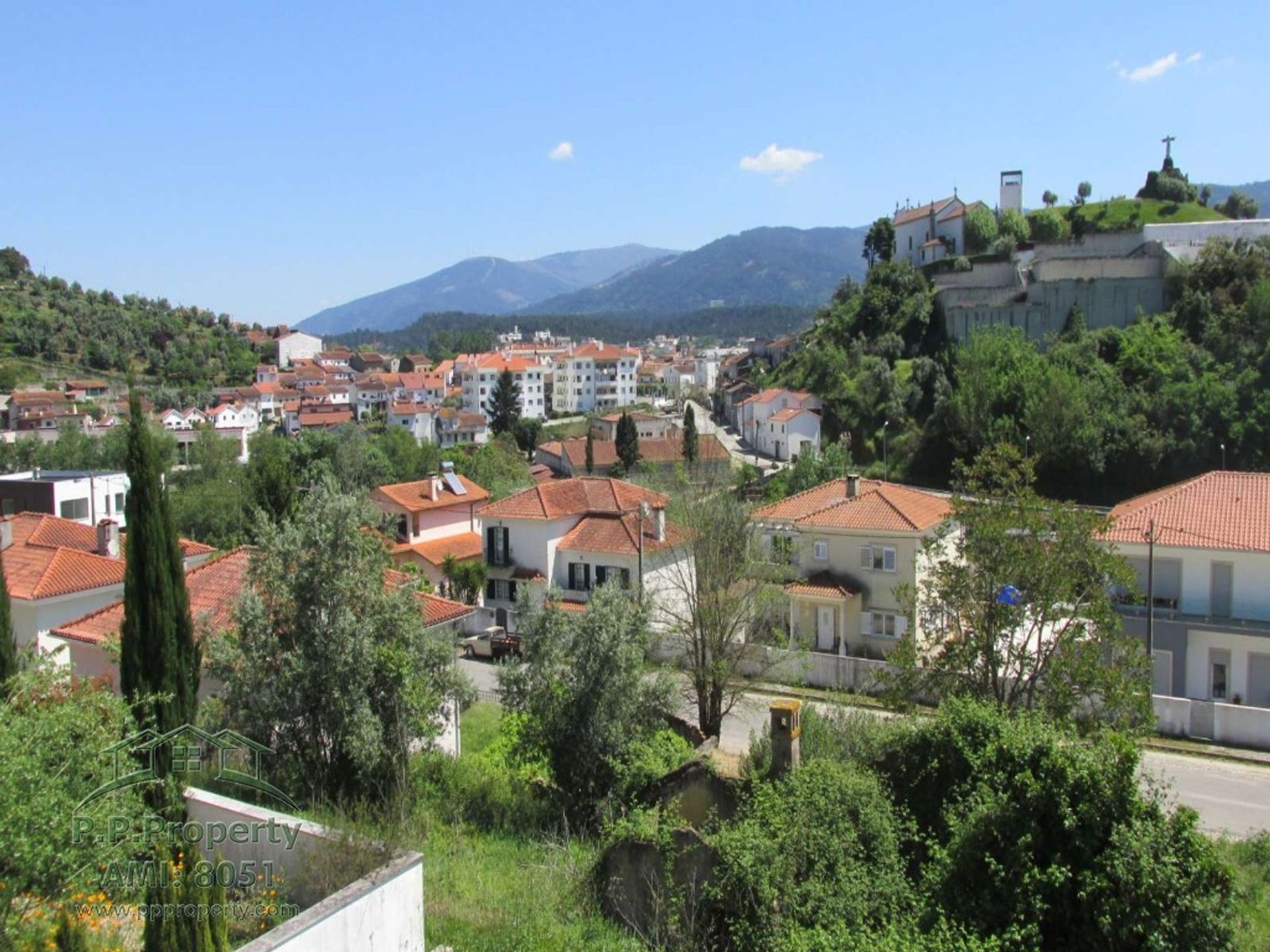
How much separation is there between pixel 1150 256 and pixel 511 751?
59346 mm

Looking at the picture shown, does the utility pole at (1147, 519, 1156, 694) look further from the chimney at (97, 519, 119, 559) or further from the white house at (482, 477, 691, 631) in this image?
the chimney at (97, 519, 119, 559)

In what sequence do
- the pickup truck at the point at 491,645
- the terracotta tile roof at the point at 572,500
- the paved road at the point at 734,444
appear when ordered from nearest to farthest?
the pickup truck at the point at 491,645 < the terracotta tile roof at the point at 572,500 < the paved road at the point at 734,444

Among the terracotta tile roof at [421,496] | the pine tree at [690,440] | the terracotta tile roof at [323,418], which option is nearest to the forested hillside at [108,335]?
the terracotta tile roof at [323,418]

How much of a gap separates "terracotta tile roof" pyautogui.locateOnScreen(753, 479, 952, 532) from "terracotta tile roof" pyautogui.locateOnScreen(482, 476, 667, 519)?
4.33 meters

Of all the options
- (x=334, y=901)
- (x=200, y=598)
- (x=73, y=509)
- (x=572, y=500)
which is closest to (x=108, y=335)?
(x=73, y=509)

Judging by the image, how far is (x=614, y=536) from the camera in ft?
100

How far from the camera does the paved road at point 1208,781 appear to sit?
16.2m

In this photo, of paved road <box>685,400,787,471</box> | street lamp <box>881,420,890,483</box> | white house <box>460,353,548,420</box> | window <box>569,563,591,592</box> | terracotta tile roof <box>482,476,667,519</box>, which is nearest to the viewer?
window <box>569,563,591,592</box>

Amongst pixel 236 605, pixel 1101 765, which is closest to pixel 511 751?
pixel 236 605

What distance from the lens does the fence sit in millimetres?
19844

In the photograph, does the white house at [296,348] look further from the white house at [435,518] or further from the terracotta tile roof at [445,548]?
the terracotta tile roof at [445,548]

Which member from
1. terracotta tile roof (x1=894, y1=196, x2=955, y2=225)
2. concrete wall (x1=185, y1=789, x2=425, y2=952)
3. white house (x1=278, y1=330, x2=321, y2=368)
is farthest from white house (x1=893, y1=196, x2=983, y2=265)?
white house (x1=278, y1=330, x2=321, y2=368)

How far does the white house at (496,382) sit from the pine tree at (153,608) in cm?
10708

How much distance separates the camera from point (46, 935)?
736 cm
